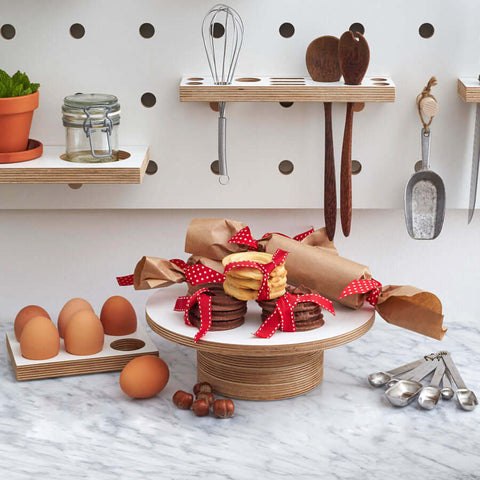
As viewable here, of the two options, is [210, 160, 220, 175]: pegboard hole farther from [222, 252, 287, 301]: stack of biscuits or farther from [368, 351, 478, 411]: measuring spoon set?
[368, 351, 478, 411]: measuring spoon set

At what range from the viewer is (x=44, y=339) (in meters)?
1.07

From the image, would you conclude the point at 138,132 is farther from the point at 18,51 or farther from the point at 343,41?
the point at 343,41

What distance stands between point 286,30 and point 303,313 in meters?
0.44

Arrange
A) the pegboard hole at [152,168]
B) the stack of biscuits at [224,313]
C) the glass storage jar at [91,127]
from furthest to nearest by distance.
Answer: the pegboard hole at [152,168], the glass storage jar at [91,127], the stack of biscuits at [224,313]

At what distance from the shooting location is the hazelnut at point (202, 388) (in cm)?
103

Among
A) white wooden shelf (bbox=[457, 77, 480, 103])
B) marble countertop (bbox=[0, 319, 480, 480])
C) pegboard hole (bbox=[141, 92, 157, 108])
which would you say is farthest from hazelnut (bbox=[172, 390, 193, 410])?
white wooden shelf (bbox=[457, 77, 480, 103])

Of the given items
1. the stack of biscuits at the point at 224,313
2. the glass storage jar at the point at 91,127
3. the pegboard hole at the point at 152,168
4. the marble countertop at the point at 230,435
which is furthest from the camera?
the pegboard hole at the point at 152,168

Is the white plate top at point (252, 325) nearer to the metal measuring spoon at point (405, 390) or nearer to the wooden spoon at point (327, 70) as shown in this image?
the metal measuring spoon at point (405, 390)

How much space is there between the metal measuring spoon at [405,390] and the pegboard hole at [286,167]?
0.36m

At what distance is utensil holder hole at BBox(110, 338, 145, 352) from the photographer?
3.74 ft

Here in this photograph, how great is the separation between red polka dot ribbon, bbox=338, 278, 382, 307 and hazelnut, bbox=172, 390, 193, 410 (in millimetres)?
233

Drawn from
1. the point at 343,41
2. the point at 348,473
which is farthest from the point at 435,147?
the point at 348,473

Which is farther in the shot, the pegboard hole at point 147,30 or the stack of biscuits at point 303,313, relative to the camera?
the pegboard hole at point 147,30

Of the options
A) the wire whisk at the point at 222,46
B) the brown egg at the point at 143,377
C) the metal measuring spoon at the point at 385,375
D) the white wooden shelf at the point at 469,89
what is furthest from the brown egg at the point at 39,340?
the white wooden shelf at the point at 469,89
